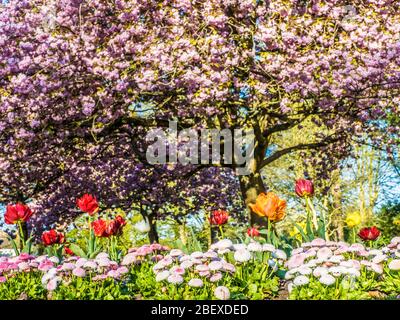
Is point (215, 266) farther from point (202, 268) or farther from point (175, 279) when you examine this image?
point (175, 279)

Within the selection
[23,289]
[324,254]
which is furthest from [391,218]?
[23,289]

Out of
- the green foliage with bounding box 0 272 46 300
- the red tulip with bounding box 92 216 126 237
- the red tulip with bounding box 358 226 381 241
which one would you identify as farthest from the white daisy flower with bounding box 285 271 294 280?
the green foliage with bounding box 0 272 46 300

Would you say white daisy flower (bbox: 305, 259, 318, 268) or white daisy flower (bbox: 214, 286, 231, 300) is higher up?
white daisy flower (bbox: 305, 259, 318, 268)

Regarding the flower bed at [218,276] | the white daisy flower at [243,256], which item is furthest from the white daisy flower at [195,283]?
the white daisy flower at [243,256]

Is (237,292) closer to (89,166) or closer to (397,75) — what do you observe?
(397,75)

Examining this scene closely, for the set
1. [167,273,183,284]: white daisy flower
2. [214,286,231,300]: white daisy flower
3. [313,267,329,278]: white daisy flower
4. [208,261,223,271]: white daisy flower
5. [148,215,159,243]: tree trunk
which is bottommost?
[148,215,159,243]: tree trunk

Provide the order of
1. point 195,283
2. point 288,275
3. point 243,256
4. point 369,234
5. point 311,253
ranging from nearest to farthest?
point 195,283 → point 288,275 → point 243,256 → point 311,253 → point 369,234

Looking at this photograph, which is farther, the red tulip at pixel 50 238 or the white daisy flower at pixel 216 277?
the red tulip at pixel 50 238

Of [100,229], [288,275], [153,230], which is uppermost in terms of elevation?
[100,229]

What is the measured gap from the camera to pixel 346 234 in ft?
119

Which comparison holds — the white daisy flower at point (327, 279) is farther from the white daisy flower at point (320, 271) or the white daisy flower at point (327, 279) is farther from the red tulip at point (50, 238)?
the red tulip at point (50, 238)

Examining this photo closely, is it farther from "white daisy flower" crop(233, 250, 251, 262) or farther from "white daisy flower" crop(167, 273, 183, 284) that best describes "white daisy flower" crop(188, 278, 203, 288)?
"white daisy flower" crop(233, 250, 251, 262)

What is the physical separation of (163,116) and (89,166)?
4374mm
